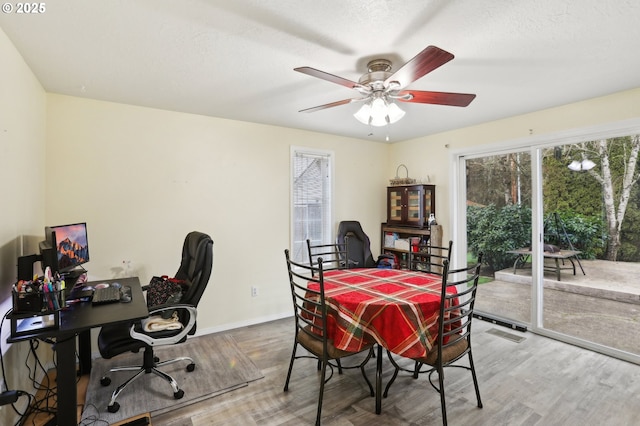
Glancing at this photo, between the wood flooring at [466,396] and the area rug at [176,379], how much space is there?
11 cm

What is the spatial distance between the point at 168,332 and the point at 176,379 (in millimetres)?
554

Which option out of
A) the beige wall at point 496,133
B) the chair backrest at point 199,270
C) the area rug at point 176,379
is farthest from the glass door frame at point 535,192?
the chair backrest at point 199,270

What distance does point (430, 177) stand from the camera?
14.5 feet

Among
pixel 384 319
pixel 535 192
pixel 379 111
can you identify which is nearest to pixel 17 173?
pixel 379 111

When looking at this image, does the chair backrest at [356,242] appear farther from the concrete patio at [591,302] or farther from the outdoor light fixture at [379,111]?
the outdoor light fixture at [379,111]

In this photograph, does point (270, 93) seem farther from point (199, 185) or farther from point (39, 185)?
point (39, 185)

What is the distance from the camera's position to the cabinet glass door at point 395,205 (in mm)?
4578

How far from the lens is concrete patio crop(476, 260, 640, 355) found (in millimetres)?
2951

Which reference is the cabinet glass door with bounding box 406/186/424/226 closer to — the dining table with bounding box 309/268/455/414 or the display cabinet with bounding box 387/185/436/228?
the display cabinet with bounding box 387/185/436/228

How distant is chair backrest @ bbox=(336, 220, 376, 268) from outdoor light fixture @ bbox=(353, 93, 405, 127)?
2.16m

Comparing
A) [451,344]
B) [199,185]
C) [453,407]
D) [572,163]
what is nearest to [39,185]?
[199,185]

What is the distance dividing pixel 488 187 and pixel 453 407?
108 inches

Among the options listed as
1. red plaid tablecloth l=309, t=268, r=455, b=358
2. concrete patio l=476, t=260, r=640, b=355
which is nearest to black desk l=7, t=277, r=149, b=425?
red plaid tablecloth l=309, t=268, r=455, b=358

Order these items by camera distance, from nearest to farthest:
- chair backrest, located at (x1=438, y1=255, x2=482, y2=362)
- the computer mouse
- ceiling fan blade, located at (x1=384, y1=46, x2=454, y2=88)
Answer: ceiling fan blade, located at (x1=384, y1=46, x2=454, y2=88)
chair backrest, located at (x1=438, y1=255, x2=482, y2=362)
the computer mouse
